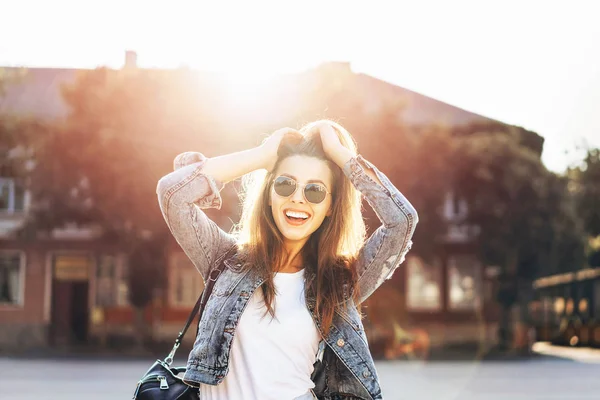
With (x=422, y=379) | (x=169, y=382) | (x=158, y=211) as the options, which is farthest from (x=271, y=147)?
(x=158, y=211)

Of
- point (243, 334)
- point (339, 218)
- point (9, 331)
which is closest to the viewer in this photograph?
point (243, 334)

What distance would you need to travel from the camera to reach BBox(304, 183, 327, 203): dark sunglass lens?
2949 mm

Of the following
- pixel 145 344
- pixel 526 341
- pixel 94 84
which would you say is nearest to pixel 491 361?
pixel 526 341

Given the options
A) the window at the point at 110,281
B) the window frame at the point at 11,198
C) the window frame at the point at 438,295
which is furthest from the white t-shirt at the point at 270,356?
the window frame at the point at 11,198

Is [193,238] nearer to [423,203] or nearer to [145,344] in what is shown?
[423,203]

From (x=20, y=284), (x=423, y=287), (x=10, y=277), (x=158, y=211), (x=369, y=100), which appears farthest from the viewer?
(x=369, y=100)

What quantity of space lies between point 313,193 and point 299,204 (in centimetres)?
6

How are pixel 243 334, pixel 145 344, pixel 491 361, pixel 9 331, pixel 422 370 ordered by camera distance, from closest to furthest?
pixel 243 334 → pixel 422 370 → pixel 491 361 → pixel 145 344 → pixel 9 331

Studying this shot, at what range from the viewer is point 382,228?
9.93 feet

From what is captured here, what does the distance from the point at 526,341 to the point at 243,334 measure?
2843cm

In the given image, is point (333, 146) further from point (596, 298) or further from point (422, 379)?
point (596, 298)

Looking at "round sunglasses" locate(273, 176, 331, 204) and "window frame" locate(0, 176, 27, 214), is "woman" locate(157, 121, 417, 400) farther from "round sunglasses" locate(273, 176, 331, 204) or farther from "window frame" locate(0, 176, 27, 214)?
"window frame" locate(0, 176, 27, 214)

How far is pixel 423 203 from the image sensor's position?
2691 cm

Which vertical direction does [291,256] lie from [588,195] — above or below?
below
